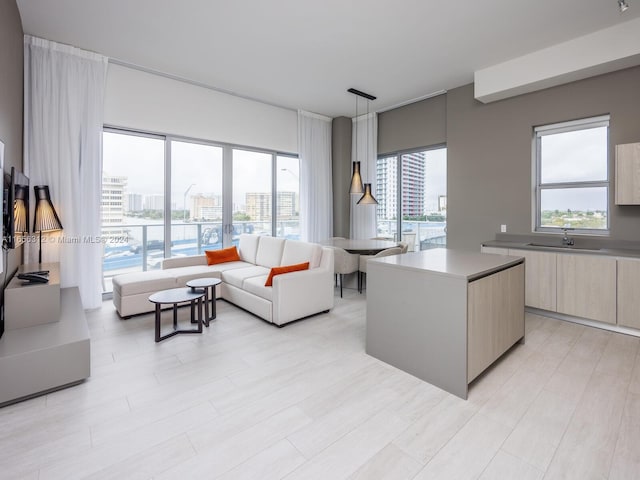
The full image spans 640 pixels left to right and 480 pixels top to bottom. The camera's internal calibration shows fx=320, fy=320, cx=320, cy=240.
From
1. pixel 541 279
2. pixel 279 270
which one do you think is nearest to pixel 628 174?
pixel 541 279

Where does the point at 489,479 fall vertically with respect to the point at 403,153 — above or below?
below

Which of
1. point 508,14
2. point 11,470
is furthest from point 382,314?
point 508,14

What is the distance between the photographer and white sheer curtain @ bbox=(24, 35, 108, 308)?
3.73 meters

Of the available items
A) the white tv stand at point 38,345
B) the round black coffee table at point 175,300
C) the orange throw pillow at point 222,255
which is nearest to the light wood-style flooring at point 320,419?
the white tv stand at point 38,345

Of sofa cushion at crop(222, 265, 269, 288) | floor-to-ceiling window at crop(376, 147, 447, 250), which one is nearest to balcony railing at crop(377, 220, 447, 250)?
floor-to-ceiling window at crop(376, 147, 447, 250)

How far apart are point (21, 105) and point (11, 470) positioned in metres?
3.81

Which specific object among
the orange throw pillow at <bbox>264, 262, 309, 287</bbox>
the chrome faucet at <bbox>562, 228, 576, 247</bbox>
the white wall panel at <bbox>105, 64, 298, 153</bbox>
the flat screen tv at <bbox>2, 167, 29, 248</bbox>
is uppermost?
the white wall panel at <bbox>105, 64, 298, 153</bbox>

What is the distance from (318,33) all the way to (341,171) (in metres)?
3.25

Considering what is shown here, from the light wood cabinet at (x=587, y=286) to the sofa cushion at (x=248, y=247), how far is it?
4.01 metres

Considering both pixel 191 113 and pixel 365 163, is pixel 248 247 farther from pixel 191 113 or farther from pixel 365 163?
pixel 365 163

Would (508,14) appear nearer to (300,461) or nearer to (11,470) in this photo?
(300,461)

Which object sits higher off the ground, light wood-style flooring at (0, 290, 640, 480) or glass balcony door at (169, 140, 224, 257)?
glass balcony door at (169, 140, 224, 257)

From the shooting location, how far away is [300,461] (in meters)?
1.61

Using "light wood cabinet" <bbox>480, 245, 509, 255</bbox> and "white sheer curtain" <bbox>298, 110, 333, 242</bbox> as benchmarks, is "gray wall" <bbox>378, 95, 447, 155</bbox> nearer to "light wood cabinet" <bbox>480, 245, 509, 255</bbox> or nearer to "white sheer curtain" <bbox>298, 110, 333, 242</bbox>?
"white sheer curtain" <bbox>298, 110, 333, 242</bbox>
